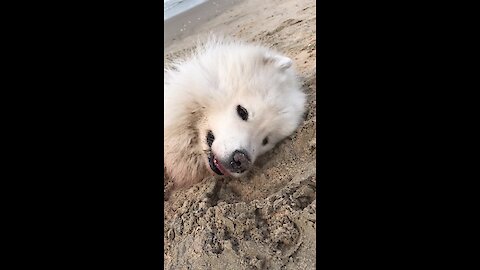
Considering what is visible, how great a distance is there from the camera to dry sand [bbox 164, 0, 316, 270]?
1788 mm

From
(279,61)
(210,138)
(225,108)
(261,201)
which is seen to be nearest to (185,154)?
(210,138)

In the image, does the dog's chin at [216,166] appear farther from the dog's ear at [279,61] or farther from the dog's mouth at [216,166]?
the dog's ear at [279,61]

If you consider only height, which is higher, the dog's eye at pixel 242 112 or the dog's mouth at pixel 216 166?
the dog's eye at pixel 242 112

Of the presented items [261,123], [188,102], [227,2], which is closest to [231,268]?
[261,123]

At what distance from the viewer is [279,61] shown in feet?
7.11

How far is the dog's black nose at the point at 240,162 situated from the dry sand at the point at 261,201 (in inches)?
1.5

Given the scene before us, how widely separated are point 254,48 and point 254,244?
35.0 inches

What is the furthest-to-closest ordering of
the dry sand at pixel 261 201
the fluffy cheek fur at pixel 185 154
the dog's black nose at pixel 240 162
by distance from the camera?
the fluffy cheek fur at pixel 185 154 < the dog's black nose at pixel 240 162 < the dry sand at pixel 261 201

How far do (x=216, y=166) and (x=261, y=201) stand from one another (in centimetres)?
26

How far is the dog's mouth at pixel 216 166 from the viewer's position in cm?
198

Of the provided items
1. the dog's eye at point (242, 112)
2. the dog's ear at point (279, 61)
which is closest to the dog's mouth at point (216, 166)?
the dog's eye at point (242, 112)

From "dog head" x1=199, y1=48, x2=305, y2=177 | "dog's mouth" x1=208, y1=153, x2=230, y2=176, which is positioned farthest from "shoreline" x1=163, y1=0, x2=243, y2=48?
"dog's mouth" x1=208, y1=153, x2=230, y2=176

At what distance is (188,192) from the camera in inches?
79.1

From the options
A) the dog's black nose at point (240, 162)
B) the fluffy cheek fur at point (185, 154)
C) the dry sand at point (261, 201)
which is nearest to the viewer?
the dry sand at point (261, 201)
